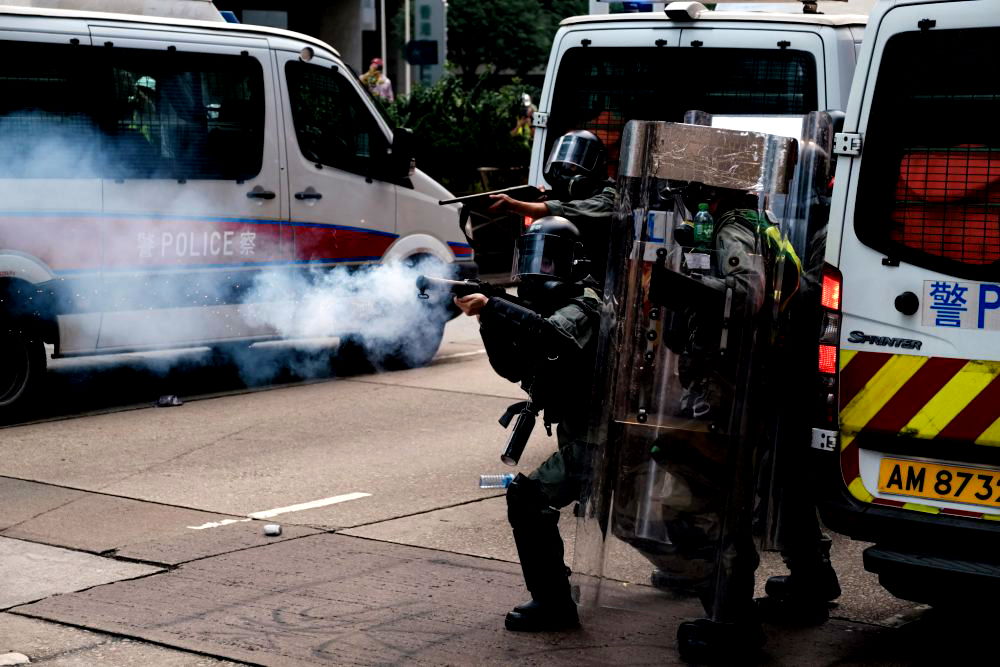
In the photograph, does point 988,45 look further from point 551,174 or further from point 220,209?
point 220,209

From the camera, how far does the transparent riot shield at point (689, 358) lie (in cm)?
465

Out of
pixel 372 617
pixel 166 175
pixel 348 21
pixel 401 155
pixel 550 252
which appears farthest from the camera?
pixel 348 21

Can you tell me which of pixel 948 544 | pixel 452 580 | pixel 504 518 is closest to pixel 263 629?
pixel 452 580

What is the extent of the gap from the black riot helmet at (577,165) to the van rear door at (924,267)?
1.17 m

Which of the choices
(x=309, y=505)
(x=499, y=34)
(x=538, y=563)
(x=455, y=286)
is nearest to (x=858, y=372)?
(x=538, y=563)

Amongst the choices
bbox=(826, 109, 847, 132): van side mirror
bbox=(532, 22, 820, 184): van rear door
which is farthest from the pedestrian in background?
bbox=(826, 109, 847, 132): van side mirror

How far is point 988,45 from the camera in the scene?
4.59 m

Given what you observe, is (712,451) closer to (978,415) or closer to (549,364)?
(549,364)

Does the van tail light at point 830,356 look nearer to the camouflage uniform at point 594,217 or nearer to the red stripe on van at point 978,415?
the red stripe on van at point 978,415

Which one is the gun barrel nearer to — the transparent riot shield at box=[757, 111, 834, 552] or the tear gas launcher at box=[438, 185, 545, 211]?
the transparent riot shield at box=[757, 111, 834, 552]

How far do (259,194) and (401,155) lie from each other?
1.38m

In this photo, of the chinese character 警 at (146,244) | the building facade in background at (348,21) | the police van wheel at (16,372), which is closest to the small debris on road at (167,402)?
the police van wheel at (16,372)

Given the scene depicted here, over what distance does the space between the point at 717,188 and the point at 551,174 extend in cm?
113

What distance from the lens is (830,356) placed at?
15.9ft
